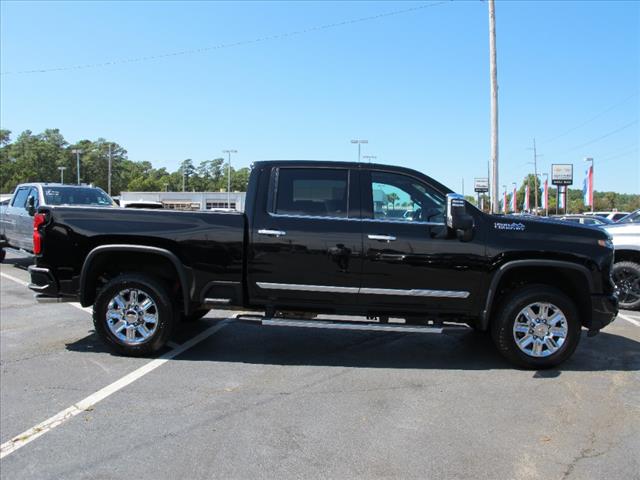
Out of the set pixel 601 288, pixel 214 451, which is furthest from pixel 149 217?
pixel 601 288

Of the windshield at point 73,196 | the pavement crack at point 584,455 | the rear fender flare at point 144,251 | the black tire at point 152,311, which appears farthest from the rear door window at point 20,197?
the pavement crack at point 584,455

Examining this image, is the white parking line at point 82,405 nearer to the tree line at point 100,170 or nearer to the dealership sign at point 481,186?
the dealership sign at point 481,186

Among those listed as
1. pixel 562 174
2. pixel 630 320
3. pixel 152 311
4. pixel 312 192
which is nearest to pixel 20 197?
pixel 152 311

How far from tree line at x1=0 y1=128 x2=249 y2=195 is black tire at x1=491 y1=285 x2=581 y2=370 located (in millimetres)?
89968

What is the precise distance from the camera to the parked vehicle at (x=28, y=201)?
1164 cm

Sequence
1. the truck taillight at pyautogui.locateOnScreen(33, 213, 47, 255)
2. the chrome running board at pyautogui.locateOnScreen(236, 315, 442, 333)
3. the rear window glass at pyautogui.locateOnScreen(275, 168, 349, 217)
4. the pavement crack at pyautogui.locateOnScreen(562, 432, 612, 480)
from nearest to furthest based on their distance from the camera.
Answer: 1. the pavement crack at pyautogui.locateOnScreen(562, 432, 612, 480)
2. the chrome running board at pyautogui.locateOnScreen(236, 315, 442, 333)
3. the rear window glass at pyautogui.locateOnScreen(275, 168, 349, 217)
4. the truck taillight at pyautogui.locateOnScreen(33, 213, 47, 255)

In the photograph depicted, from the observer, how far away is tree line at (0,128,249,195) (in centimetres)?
9925

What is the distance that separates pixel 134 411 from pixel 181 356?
4.99ft

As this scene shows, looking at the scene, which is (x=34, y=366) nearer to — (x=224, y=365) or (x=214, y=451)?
(x=224, y=365)

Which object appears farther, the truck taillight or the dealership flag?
the dealership flag

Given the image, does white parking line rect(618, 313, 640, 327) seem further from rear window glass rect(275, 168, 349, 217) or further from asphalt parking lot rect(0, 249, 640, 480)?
rear window glass rect(275, 168, 349, 217)

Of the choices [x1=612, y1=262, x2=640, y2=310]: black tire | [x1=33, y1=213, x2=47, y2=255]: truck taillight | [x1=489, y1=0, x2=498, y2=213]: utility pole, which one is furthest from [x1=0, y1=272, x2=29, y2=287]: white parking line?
[x1=489, y1=0, x2=498, y2=213]: utility pole

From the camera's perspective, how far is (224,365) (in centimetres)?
550

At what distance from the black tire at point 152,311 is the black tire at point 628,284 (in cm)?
727
